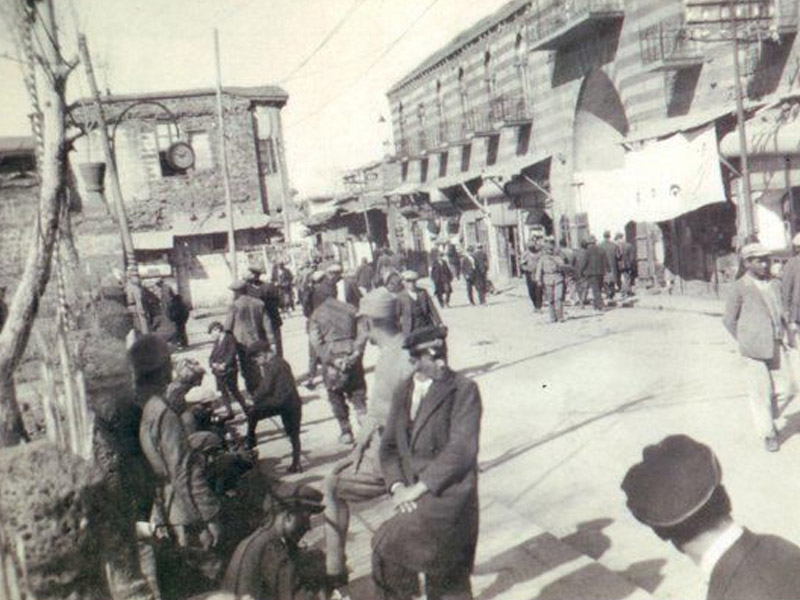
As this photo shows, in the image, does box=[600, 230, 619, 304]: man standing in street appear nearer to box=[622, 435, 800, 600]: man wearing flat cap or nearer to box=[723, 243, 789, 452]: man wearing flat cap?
box=[723, 243, 789, 452]: man wearing flat cap

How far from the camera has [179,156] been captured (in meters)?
15.1

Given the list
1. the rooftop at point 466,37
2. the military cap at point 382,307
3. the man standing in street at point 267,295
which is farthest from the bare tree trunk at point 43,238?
the rooftop at point 466,37

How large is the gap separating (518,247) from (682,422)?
19.9 meters

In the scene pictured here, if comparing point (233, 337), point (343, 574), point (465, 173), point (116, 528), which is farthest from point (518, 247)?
point (116, 528)

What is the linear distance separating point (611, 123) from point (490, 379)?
13818mm

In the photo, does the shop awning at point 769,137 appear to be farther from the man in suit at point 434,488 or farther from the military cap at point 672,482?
the military cap at point 672,482

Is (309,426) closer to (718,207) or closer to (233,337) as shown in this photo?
(233,337)

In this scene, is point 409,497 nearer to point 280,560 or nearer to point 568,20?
point 280,560

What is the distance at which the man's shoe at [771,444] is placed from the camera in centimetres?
632

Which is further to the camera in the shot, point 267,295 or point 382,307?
point 267,295

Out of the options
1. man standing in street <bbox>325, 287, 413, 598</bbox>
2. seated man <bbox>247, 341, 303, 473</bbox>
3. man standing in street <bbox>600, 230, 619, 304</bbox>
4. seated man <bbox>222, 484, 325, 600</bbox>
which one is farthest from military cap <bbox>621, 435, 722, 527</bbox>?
man standing in street <bbox>600, 230, 619, 304</bbox>

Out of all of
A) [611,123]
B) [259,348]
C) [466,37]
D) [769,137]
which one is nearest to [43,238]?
[259,348]

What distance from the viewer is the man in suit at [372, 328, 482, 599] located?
3.59 metres

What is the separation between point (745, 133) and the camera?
45.2 feet
